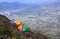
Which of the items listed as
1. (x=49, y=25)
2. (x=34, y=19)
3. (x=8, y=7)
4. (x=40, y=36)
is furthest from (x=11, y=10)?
(x=40, y=36)

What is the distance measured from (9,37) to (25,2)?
6.28 meters

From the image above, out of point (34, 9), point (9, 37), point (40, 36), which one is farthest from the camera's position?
point (34, 9)

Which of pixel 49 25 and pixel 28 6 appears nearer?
pixel 49 25

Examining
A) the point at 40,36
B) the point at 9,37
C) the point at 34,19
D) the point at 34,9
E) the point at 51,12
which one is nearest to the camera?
the point at 9,37

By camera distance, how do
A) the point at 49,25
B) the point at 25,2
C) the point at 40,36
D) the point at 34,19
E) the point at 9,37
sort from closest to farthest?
the point at 9,37
the point at 40,36
the point at 49,25
the point at 34,19
the point at 25,2

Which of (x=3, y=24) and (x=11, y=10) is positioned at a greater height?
(x=3, y=24)

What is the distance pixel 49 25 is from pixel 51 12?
1250 mm

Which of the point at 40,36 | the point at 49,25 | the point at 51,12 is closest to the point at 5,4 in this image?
the point at 51,12

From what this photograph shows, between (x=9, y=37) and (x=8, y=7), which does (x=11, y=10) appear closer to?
(x=8, y=7)

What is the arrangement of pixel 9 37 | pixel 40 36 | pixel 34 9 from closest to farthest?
pixel 9 37, pixel 40 36, pixel 34 9

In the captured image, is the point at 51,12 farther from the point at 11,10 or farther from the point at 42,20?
the point at 11,10

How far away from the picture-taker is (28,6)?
8031mm

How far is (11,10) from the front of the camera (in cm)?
743

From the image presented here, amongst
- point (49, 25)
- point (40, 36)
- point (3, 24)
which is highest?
point (3, 24)
